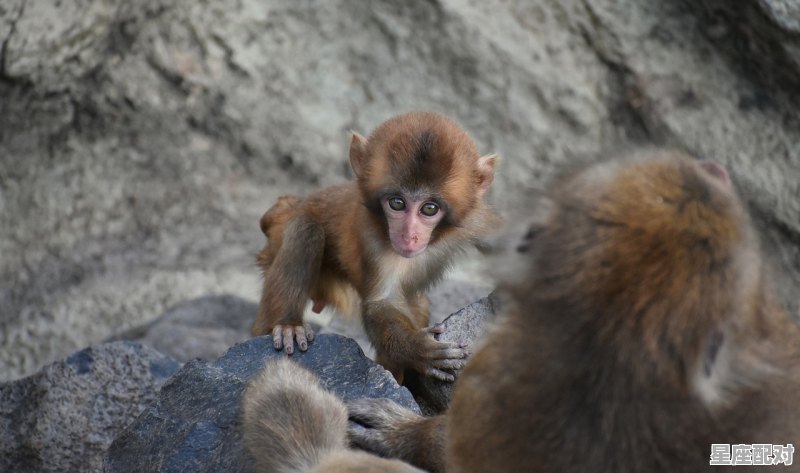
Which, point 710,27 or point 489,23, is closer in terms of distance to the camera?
point 710,27

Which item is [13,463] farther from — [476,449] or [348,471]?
[476,449]

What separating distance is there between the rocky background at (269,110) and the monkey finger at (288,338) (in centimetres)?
345

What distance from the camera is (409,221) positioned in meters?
6.82

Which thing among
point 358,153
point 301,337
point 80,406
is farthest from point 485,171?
point 80,406

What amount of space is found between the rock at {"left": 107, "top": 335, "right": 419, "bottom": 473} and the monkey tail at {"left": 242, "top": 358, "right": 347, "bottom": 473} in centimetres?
13

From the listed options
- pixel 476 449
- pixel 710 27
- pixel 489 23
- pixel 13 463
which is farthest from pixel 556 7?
pixel 476 449

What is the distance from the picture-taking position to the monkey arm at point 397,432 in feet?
17.6

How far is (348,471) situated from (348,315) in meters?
3.46

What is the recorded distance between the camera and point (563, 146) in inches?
417

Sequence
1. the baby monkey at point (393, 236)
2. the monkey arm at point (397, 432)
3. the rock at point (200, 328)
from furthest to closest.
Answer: the rock at point (200, 328) → the baby monkey at point (393, 236) → the monkey arm at point (397, 432)

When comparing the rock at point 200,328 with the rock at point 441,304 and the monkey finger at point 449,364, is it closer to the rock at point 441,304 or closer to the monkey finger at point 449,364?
the rock at point 441,304

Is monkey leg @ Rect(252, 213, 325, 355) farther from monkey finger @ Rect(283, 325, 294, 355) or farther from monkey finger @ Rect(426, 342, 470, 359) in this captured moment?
monkey finger @ Rect(426, 342, 470, 359)

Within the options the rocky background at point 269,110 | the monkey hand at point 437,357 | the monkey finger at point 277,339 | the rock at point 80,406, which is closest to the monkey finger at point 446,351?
the monkey hand at point 437,357

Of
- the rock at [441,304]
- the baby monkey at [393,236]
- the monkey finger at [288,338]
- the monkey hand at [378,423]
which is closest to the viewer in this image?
the monkey hand at [378,423]
